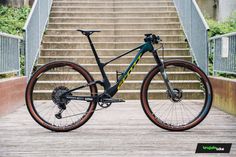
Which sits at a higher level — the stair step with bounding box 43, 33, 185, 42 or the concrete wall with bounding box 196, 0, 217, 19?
the concrete wall with bounding box 196, 0, 217, 19

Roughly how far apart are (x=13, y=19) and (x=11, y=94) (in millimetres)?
6849

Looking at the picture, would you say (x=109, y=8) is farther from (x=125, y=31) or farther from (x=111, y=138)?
(x=111, y=138)

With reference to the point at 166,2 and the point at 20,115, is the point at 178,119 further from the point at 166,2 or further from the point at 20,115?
the point at 166,2

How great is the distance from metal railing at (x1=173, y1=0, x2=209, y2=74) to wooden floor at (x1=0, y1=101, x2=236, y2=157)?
10.3 feet

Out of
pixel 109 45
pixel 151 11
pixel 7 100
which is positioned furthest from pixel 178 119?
pixel 151 11

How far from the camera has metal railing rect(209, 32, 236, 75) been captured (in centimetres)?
910

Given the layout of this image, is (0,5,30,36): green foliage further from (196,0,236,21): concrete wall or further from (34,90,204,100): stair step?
(196,0,236,21): concrete wall

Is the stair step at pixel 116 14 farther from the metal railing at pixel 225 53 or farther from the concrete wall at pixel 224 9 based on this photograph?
the metal railing at pixel 225 53

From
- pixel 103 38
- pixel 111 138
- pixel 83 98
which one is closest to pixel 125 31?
pixel 103 38

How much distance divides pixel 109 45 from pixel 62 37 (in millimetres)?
1144

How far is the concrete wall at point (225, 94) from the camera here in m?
8.62

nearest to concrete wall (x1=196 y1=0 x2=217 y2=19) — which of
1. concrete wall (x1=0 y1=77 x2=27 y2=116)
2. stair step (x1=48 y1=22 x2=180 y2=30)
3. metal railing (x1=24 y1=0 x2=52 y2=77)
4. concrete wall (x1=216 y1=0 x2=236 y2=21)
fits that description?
concrete wall (x1=216 y1=0 x2=236 y2=21)

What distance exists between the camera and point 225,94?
30.0ft

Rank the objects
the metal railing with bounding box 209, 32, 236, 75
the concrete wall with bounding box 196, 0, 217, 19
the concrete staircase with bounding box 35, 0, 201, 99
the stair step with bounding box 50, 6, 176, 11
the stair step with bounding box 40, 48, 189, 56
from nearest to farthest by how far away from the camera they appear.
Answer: the metal railing with bounding box 209, 32, 236, 75 < the concrete staircase with bounding box 35, 0, 201, 99 < the stair step with bounding box 40, 48, 189, 56 < the stair step with bounding box 50, 6, 176, 11 < the concrete wall with bounding box 196, 0, 217, 19
